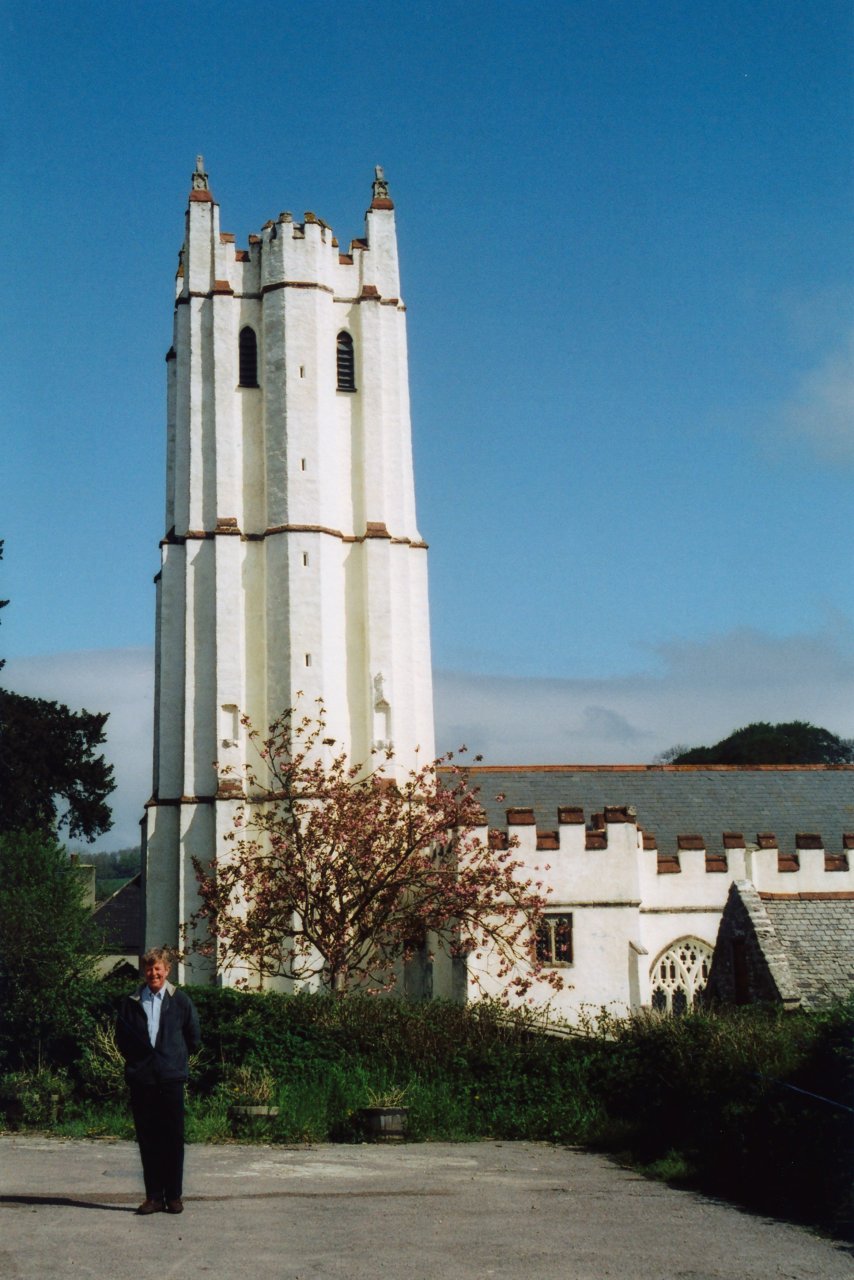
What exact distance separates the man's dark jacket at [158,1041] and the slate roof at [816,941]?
12.0 meters

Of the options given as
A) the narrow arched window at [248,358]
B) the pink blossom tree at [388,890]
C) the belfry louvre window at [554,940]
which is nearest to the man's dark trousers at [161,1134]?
the pink blossom tree at [388,890]

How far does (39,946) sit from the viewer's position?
971 inches

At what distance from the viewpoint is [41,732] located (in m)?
45.4

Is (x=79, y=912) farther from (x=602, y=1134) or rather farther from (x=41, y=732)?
(x=41, y=732)

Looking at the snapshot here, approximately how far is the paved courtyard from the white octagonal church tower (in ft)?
82.6

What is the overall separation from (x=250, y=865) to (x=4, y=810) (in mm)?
17312

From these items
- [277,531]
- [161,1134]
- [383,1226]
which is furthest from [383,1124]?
[277,531]

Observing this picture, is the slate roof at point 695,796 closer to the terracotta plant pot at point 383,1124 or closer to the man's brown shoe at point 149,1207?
the terracotta plant pot at point 383,1124

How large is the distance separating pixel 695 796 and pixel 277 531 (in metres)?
13.4

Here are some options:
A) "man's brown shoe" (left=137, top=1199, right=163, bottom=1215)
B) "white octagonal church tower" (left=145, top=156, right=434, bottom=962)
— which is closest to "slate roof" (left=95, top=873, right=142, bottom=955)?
"white octagonal church tower" (left=145, top=156, right=434, bottom=962)

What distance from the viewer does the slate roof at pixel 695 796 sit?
111ft

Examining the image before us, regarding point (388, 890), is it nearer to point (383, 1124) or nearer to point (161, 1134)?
point (383, 1124)

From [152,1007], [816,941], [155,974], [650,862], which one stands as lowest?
[152,1007]

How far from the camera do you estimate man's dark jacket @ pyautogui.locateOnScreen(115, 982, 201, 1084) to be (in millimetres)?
9953
